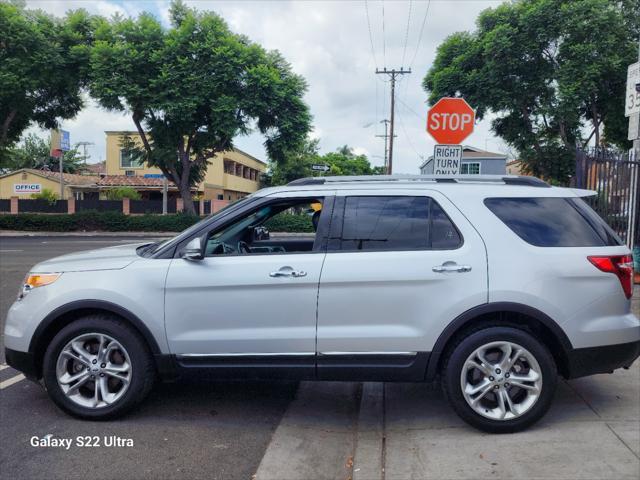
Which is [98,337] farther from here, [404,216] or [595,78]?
[595,78]

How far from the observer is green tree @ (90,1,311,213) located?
2456 centimetres

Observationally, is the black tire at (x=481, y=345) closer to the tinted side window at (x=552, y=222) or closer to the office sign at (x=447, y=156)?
the tinted side window at (x=552, y=222)

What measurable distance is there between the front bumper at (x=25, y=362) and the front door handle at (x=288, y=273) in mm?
1900

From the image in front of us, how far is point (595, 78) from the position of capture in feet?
76.9

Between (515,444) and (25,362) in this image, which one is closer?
(515,444)

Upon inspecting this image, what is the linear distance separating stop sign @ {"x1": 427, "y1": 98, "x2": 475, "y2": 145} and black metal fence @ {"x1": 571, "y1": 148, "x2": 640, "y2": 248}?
206 cm

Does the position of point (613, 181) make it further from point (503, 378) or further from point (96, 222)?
point (96, 222)

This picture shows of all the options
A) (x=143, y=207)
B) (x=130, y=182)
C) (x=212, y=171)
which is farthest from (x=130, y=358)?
(x=212, y=171)

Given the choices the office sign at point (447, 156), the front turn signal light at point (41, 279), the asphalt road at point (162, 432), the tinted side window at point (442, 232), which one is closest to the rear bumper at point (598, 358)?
the tinted side window at point (442, 232)

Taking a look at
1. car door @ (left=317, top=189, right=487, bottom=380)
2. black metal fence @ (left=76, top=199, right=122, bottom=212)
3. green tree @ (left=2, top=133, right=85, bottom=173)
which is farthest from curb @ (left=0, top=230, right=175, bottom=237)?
green tree @ (left=2, top=133, right=85, bottom=173)

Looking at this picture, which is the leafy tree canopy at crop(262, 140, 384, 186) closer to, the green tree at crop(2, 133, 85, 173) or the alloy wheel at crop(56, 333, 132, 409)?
the green tree at crop(2, 133, 85, 173)

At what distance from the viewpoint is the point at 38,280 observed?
4.21 metres

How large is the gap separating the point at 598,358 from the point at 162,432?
3.14 meters

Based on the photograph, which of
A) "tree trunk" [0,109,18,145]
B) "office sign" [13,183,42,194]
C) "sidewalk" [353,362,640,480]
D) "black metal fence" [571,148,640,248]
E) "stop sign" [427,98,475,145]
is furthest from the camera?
"office sign" [13,183,42,194]
